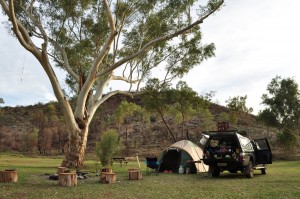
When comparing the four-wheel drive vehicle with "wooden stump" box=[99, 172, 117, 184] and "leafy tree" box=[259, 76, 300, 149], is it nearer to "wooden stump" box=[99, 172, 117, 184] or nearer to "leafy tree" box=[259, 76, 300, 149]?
"wooden stump" box=[99, 172, 117, 184]

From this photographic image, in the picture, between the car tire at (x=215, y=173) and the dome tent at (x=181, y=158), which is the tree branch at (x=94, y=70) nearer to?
the dome tent at (x=181, y=158)

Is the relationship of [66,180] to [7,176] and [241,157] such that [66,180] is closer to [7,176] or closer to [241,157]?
[7,176]

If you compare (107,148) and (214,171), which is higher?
(107,148)

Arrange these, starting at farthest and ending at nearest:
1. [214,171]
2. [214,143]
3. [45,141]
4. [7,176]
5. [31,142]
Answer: [45,141]
[31,142]
[214,143]
[214,171]
[7,176]

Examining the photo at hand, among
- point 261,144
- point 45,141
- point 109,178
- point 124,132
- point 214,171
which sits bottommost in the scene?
point 109,178

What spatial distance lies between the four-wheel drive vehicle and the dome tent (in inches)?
87.8

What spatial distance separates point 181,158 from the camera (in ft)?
56.7

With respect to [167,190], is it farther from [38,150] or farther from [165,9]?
[38,150]

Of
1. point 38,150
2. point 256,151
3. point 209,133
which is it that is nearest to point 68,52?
point 209,133

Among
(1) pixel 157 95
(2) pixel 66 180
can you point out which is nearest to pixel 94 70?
(2) pixel 66 180

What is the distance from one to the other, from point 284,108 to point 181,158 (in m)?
23.5

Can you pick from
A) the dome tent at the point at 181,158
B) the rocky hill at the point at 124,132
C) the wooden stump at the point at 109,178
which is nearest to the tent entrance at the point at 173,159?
the dome tent at the point at 181,158

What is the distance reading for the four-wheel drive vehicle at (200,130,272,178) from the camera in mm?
13617

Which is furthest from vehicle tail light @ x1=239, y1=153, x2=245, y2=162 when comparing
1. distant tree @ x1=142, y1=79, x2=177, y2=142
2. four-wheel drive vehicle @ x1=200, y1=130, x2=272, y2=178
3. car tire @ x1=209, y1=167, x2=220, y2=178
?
distant tree @ x1=142, y1=79, x2=177, y2=142
